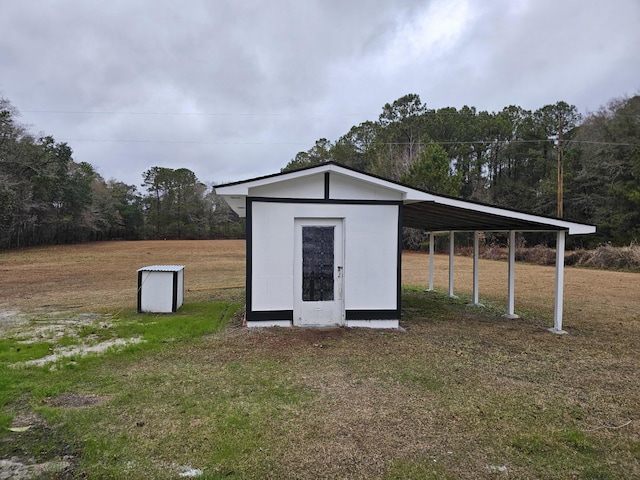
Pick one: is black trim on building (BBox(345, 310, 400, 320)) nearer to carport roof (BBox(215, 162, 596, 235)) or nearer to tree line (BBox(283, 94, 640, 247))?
carport roof (BBox(215, 162, 596, 235))

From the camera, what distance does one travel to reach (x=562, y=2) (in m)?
11.9

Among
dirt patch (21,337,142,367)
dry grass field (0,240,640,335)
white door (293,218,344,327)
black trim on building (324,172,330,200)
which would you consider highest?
black trim on building (324,172,330,200)

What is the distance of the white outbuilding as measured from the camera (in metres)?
6.45

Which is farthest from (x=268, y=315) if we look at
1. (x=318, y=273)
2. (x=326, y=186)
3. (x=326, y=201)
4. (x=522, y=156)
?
(x=522, y=156)

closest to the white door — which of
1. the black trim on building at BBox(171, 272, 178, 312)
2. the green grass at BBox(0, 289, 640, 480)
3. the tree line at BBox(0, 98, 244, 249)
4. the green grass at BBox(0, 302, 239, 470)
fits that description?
the green grass at BBox(0, 289, 640, 480)

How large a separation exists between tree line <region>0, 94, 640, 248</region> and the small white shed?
1978cm

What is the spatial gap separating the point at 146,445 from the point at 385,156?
1284 inches

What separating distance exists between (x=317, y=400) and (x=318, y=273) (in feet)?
10.1

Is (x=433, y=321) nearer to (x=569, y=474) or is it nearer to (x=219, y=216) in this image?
(x=569, y=474)

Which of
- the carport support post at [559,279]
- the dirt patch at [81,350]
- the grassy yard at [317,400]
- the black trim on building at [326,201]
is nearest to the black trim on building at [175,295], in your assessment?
the grassy yard at [317,400]

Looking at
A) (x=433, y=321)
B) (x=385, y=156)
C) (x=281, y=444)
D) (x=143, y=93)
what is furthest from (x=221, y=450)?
(x=385, y=156)

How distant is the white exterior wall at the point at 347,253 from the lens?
6469mm

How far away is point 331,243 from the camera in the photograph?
6645 millimetres

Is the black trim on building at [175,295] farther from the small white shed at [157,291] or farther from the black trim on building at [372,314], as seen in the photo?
the black trim on building at [372,314]
